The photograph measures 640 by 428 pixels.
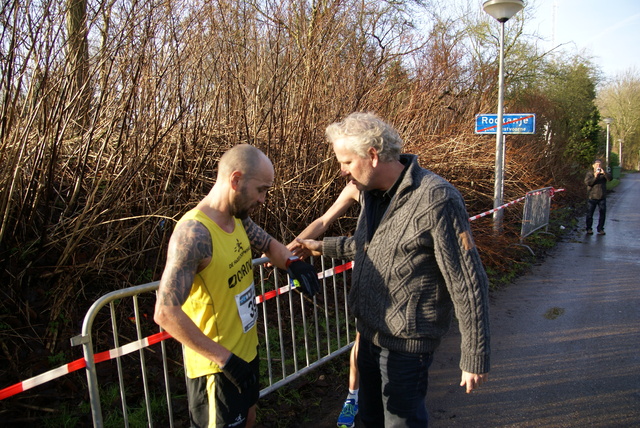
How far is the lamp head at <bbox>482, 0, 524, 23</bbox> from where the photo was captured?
25.3 ft

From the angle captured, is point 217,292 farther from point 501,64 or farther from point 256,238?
point 501,64

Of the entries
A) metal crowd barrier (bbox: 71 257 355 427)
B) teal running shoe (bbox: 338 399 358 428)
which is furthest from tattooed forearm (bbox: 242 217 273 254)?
teal running shoe (bbox: 338 399 358 428)

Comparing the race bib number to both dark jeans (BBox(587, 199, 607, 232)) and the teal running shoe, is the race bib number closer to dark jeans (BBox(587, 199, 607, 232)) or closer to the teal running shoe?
the teal running shoe

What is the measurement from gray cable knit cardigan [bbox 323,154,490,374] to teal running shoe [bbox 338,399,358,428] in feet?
4.14

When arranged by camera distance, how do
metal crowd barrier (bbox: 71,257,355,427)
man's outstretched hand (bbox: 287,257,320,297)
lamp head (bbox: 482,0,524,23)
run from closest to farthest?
man's outstretched hand (bbox: 287,257,320,297), metal crowd barrier (bbox: 71,257,355,427), lamp head (bbox: 482,0,524,23)

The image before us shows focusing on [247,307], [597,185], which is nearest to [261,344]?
[247,307]

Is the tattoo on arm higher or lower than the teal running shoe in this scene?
higher

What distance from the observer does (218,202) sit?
204cm

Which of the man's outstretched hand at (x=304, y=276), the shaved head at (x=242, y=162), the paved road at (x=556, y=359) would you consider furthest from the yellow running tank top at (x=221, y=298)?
the paved road at (x=556, y=359)

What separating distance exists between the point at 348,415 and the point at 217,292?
1.76m

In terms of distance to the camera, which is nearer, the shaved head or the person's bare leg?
the shaved head

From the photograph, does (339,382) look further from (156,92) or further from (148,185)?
(156,92)

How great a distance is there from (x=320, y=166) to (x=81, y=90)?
2.85 meters

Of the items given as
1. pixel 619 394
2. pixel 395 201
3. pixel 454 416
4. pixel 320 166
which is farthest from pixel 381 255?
pixel 320 166
